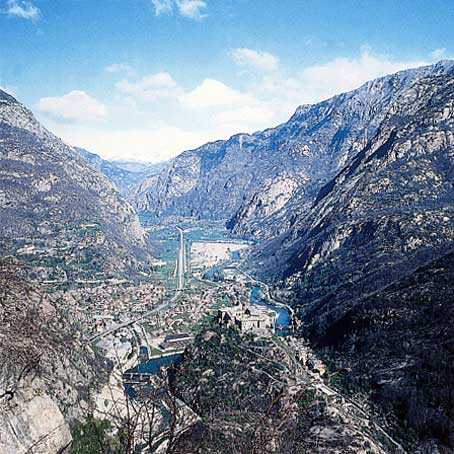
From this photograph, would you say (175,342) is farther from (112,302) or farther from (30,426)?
(30,426)

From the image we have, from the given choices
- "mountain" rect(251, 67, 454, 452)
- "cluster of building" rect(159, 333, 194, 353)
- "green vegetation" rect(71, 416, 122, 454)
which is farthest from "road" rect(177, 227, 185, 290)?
"green vegetation" rect(71, 416, 122, 454)

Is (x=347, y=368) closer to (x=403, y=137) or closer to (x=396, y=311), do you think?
(x=396, y=311)

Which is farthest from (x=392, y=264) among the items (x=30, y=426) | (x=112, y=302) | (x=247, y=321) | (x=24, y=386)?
(x=30, y=426)

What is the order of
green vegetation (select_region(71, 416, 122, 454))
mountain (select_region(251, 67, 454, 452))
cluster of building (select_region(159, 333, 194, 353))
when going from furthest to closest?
1. cluster of building (select_region(159, 333, 194, 353))
2. mountain (select_region(251, 67, 454, 452))
3. green vegetation (select_region(71, 416, 122, 454))

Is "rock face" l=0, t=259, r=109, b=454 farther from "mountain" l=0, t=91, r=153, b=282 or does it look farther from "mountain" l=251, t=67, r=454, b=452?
"mountain" l=0, t=91, r=153, b=282

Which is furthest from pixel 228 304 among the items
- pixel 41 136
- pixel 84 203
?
pixel 41 136

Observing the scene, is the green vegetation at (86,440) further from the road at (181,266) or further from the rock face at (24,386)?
the road at (181,266)
